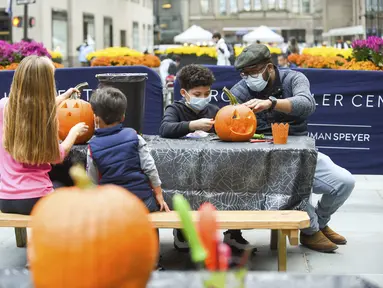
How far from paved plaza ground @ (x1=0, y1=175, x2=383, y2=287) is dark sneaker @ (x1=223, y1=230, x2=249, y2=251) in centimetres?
13

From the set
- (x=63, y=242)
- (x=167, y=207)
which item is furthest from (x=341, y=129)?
(x=63, y=242)

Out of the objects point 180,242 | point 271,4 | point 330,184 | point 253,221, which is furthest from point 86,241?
→ point 271,4

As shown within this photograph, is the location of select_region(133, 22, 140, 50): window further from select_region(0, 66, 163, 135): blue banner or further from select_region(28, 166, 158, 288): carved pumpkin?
select_region(28, 166, 158, 288): carved pumpkin

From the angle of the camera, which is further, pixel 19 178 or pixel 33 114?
pixel 19 178

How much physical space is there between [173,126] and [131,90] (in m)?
0.41

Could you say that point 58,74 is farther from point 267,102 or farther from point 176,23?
point 176,23

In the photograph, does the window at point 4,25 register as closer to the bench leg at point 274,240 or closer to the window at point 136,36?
the window at point 136,36

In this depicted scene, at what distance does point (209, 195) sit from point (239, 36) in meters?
105

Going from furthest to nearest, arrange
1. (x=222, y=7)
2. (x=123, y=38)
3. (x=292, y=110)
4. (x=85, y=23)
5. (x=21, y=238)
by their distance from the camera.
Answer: (x=222, y=7)
(x=123, y=38)
(x=85, y=23)
(x=21, y=238)
(x=292, y=110)

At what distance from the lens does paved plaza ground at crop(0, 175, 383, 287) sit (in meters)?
5.82

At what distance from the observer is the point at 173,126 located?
19.0 feet

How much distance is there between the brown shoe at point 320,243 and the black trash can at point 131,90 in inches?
65.0

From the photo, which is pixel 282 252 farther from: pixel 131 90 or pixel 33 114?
pixel 33 114

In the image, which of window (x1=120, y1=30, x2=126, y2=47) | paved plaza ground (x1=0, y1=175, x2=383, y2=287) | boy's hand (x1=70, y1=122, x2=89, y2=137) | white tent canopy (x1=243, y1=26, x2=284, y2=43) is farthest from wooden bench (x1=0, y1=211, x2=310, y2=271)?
window (x1=120, y1=30, x2=126, y2=47)
